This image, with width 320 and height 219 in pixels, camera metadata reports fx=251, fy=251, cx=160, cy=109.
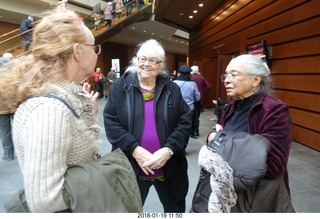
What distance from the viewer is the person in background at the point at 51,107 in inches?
29.3

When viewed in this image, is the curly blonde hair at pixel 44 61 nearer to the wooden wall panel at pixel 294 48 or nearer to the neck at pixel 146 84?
the neck at pixel 146 84

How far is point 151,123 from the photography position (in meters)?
1.66

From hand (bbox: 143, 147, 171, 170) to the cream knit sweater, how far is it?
0.80 meters

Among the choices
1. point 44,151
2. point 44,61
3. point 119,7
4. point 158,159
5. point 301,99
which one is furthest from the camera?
point 119,7

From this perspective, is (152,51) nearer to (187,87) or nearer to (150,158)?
(150,158)

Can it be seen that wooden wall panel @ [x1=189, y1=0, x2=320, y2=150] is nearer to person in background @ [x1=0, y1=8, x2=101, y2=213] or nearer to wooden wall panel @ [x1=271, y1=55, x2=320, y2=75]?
wooden wall panel @ [x1=271, y1=55, x2=320, y2=75]

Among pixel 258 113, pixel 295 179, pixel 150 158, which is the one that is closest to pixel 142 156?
pixel 150 158

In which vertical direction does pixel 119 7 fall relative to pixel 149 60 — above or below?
above

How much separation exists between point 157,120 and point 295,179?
2370 millimetres

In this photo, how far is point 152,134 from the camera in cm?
166

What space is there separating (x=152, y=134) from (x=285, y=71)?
439cm

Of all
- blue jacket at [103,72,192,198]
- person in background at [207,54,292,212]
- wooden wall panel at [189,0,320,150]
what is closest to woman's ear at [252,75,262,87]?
person in background at [207,54,292,212]

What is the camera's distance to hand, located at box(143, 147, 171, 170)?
1.58 meters

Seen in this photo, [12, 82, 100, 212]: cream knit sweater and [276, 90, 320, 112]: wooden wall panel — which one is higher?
[12, 82, 100, 212]: cream knit sweater
